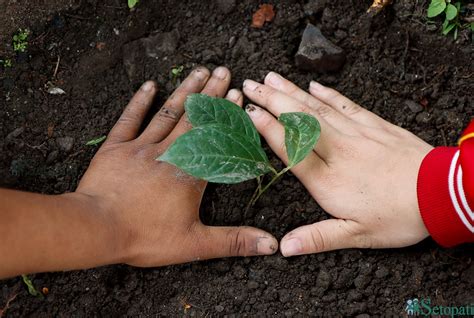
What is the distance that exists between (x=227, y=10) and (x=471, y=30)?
0.78m

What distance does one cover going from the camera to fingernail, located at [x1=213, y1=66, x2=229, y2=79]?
1873 mm

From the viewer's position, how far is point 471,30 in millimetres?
1858

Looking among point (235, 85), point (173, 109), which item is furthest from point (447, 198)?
point (173, 109)

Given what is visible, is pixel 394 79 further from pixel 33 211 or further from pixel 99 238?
pixel 33 211

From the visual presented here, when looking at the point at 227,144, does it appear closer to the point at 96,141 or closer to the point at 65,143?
the point at 96,141

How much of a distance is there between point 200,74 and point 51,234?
72 centimetres

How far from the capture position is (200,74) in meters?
1.87

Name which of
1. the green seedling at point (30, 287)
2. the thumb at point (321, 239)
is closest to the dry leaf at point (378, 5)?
the thumb at point (321, 239)

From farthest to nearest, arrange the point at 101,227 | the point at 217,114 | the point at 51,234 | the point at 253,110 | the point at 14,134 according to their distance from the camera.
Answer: the point at 14,134 < the point at 253,110 < the point at 217,114 < the point at 101,227 < the point at 51,234

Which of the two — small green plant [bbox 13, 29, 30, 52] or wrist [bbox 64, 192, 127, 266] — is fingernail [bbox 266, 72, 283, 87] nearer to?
wrist [bbox 64, 192, 127, 266]

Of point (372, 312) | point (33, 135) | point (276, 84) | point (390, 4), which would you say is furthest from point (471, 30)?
point (33, 135)

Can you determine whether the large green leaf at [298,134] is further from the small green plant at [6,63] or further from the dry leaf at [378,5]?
the small green plant at [6,63]

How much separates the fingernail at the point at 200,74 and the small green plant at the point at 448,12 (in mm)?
715

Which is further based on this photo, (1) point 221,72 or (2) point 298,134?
(1) point 221,72
